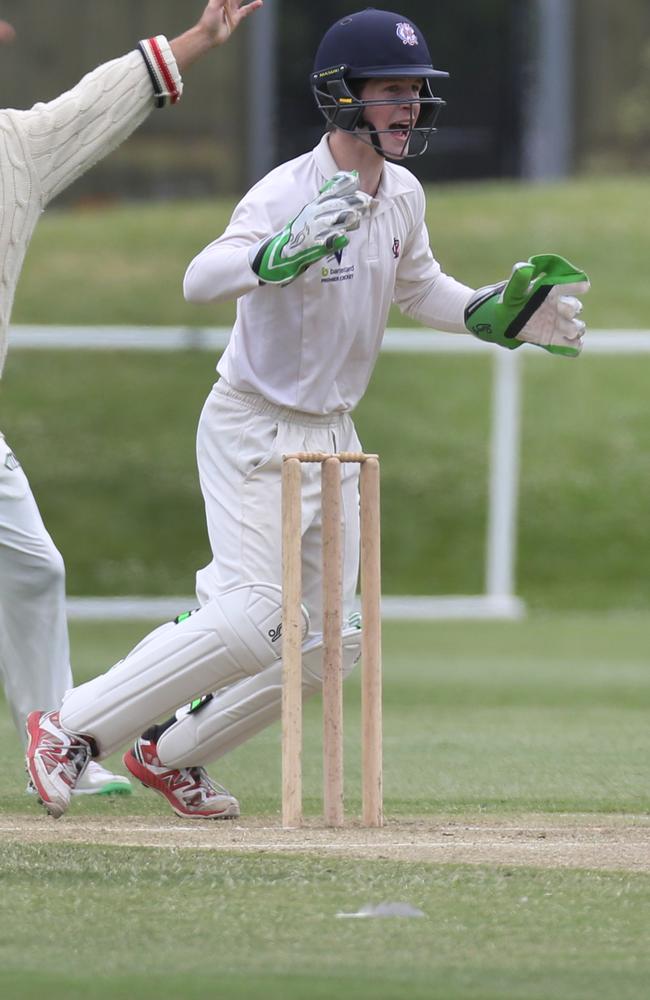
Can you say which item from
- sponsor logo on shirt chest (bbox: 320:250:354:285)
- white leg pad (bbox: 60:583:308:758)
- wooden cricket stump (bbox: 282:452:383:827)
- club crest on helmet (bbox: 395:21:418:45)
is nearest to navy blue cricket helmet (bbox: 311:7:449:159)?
club crest on helmet (bbox: 395:21:418:45)

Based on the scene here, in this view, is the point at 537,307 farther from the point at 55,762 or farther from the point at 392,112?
the point at 55,762

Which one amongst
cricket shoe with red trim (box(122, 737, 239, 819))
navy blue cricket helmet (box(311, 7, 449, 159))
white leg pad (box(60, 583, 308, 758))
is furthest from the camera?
cricket shoe with red trim (box(122, 737, 239, 819))

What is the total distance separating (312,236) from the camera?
4.05 meters

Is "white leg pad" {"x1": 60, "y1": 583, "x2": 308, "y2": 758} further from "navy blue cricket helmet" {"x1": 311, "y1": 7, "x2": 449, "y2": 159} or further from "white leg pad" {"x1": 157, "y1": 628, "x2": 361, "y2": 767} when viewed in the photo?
"navy blue cricket helmet" {"x1": 311, "y1": 7, "x2": 449, "y2": 159}

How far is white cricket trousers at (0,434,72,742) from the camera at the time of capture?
485cm

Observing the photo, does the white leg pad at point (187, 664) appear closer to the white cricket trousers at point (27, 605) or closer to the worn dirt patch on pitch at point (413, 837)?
the worn dirt patch on pitch at point (413, 837)

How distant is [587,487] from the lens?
45.9 ft

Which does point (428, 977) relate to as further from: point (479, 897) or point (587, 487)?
point (587, 487)

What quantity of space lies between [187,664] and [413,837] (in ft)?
2.00

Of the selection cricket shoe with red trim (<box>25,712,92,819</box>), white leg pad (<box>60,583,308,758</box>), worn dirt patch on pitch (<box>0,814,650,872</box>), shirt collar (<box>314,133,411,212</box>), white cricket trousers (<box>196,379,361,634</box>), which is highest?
shirt collar (<box>314,133,411,212</box>)

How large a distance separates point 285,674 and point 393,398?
10.8 m

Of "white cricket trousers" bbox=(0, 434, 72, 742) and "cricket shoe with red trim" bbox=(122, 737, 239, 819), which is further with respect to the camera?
"white cricket trousers" bbox=(0, 434, 72, 742)

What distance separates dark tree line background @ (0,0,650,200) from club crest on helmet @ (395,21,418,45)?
14220 millimetres

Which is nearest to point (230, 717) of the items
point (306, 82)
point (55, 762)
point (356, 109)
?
point (55, 762)
